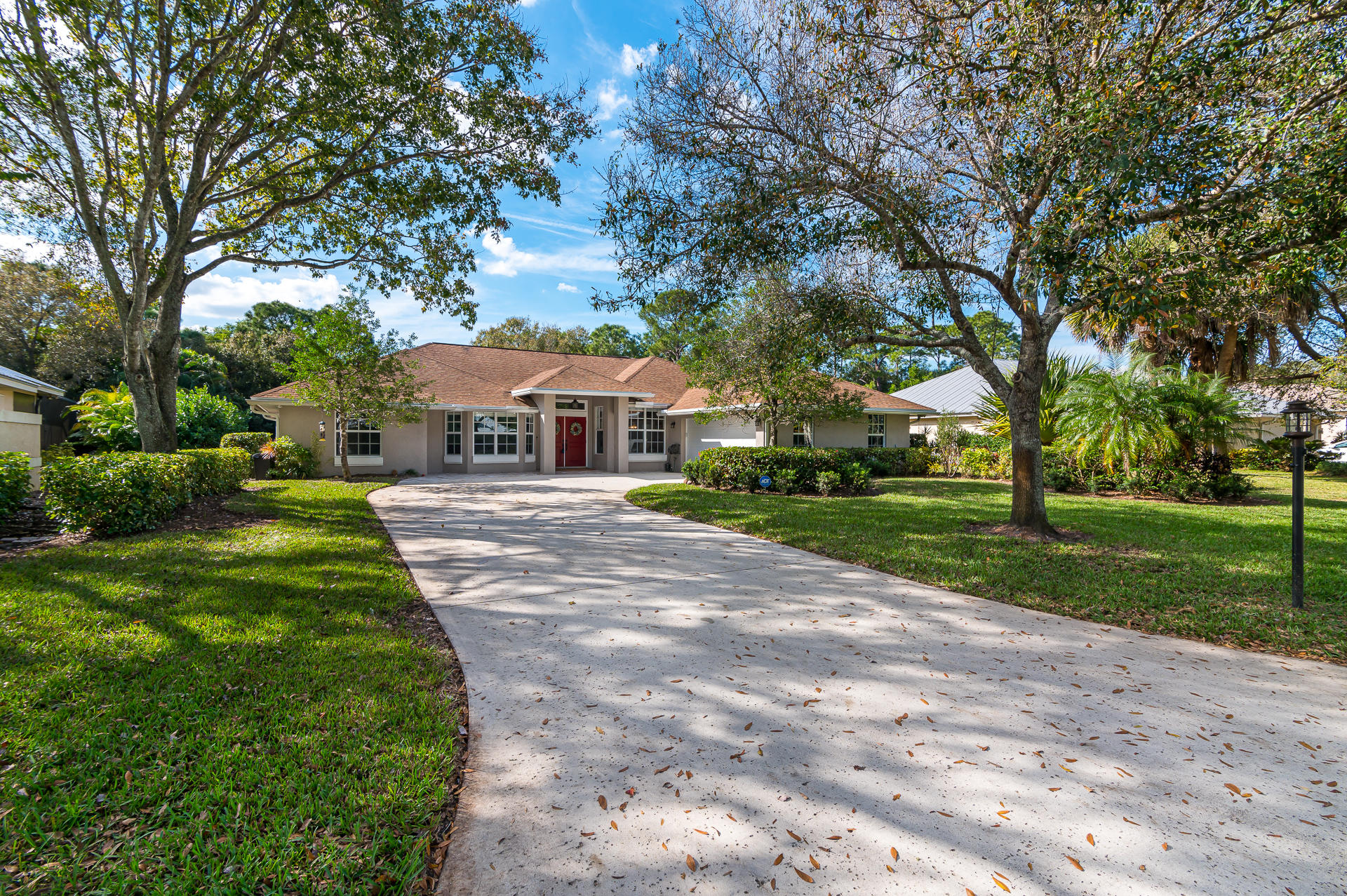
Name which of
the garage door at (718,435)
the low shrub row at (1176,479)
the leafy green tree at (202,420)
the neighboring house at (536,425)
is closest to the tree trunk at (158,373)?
the leafy green tree at (202,420)

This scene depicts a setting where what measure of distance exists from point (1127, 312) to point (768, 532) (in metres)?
5.24

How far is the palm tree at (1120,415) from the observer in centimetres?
1263

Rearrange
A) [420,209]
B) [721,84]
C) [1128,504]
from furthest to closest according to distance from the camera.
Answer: [1128,504] → [420,209] → [721,84]

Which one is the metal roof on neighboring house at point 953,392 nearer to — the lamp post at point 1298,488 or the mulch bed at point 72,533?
the lamp post at point 1298,488

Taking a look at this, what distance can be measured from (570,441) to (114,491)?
15.6 m

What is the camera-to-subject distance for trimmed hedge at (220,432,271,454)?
16.9m

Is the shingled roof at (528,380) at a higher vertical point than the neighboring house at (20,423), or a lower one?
higher

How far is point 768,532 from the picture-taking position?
914cm

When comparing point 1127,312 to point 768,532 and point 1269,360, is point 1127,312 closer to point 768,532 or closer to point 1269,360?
point 768,532

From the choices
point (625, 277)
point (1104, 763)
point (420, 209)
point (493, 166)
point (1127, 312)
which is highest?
point (493, 166)

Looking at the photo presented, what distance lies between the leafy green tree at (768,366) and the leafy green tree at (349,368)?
8.49m

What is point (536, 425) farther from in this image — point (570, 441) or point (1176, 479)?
point (1176, 479)

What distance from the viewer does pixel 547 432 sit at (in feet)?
68.1

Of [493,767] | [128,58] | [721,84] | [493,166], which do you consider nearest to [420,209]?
[493,166]
